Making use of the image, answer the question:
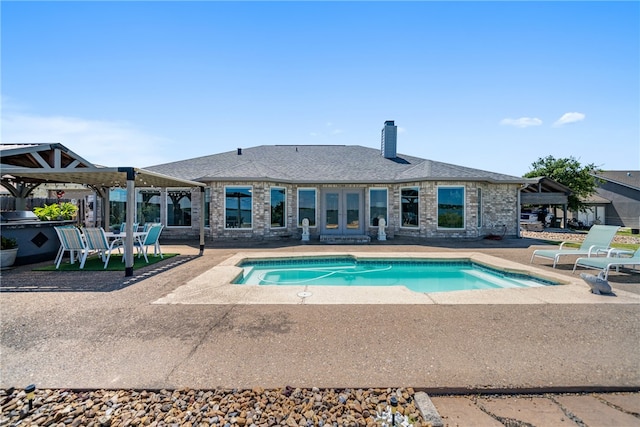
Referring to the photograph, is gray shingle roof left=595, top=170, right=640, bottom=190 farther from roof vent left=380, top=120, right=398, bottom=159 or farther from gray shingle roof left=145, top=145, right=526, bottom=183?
roof vent left=380, top=120, right=398, bottom=159

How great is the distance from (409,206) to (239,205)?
8.04m

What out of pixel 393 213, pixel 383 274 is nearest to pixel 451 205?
pixel 393 213

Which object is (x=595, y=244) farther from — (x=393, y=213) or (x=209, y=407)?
(x=209, y=407)

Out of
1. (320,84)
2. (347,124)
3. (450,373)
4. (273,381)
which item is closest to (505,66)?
(320,84)

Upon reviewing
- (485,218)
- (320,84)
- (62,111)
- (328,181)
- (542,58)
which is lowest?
(485,218)

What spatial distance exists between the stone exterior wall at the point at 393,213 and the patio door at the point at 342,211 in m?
0.28

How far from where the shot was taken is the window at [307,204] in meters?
14.5

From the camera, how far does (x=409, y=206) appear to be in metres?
14.1

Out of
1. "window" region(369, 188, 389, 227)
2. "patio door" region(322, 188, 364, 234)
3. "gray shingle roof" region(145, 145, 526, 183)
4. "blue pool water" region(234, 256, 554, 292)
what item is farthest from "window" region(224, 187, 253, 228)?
"window" region(369, 188, 389, 227)

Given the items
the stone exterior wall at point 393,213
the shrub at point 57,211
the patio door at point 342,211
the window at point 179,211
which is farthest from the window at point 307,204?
the shrub at point 57,211

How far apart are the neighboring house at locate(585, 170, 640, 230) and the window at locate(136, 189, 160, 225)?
33.4 metres

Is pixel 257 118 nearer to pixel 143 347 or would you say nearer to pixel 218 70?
pixel 218 70

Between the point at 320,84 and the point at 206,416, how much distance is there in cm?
1268

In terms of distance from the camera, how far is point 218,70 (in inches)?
425
